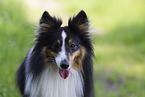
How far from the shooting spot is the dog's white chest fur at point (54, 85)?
360 cm

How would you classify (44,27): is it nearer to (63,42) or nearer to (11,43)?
(63,42)

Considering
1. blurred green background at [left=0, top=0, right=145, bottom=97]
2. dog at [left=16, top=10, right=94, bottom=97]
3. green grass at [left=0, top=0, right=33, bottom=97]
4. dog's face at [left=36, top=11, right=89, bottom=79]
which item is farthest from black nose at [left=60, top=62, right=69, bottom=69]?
green grass at [left=0, top=0, right=33, bottom=97]

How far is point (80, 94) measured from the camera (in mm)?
3660

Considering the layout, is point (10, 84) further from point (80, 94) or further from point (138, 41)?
point (138, 41)

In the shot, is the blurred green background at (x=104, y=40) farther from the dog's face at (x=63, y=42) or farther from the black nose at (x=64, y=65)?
the black nose at (x=64, y=65)

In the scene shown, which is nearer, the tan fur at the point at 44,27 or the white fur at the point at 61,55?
the white fur at the point at 61,55

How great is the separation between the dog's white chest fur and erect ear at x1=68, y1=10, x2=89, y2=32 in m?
0.69

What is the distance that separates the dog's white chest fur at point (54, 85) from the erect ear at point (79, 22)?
27.3 inches

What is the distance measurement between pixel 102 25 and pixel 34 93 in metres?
6.17

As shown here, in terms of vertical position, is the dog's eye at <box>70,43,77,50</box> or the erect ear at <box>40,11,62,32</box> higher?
the erect ear at <box>40,11,62,32</box>

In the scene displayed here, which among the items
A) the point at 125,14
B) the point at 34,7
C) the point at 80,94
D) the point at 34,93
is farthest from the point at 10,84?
the point at 125,14

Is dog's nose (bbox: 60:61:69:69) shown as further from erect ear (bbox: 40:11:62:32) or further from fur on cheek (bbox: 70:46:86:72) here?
erect ear (bbox: 40:11:62:32)

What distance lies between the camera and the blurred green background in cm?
523

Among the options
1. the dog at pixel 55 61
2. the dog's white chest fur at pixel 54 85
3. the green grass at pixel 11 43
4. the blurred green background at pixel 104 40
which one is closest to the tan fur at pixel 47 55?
the dog at pixel 55 61
